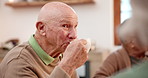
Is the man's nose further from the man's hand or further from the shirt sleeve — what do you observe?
the shirt sleeve

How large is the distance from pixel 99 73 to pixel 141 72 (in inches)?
55.1

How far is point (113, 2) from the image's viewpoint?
13.3 ft

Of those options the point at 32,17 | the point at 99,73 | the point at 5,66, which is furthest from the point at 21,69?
the point at 32,17

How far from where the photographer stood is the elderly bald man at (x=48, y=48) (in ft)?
4.26

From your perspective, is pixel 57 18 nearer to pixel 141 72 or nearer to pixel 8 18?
pixel 141 72

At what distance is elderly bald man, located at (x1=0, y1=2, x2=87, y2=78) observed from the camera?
1300mm

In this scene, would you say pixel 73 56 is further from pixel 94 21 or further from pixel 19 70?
pixel 94 21

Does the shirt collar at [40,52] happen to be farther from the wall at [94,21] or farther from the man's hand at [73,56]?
the wall at [94,21]

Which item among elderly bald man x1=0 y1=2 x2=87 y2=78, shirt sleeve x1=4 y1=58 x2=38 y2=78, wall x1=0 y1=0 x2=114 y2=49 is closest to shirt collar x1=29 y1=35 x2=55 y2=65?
elderly bald man x1=0 y1=2 x2=87 y2=78

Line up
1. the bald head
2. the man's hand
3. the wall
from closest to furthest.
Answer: the man's hand < the bald head < the wall

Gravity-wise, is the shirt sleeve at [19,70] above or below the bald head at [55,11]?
below

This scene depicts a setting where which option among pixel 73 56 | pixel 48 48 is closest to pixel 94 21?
pixel 48 48

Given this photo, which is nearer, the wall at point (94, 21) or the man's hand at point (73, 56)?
the man's hand at point (73, 56)

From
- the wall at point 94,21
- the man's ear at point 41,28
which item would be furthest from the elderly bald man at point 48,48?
the wall at point 94,21
